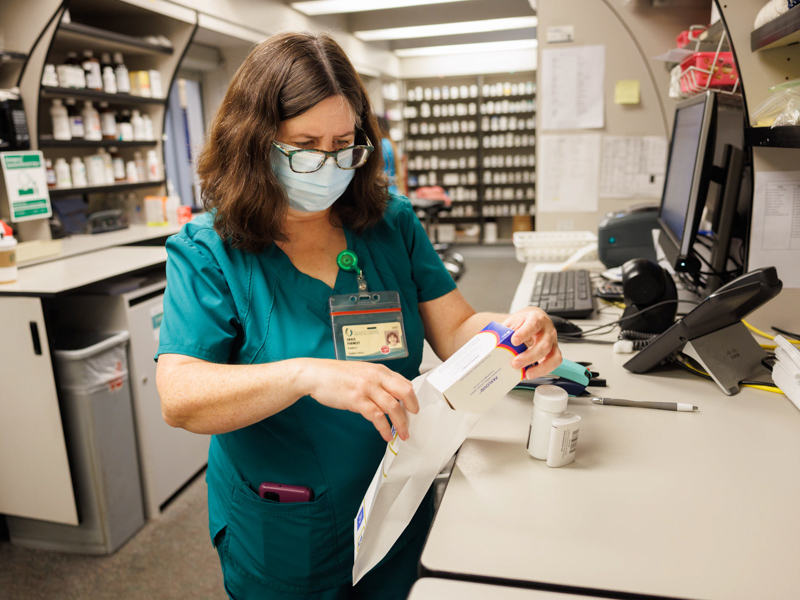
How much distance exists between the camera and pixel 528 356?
0.85 metres

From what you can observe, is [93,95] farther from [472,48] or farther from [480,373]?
[472,48]

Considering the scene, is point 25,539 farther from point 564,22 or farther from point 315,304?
point 564,22

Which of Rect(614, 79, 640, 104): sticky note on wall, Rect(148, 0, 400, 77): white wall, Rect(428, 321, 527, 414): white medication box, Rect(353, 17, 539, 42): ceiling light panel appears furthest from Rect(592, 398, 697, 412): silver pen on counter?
Rect(353, 17, 539, 42): ceiling light panel

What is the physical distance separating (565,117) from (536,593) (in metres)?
2.80

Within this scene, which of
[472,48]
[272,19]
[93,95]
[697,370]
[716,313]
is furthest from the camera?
[472,48]

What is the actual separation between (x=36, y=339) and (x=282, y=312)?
138 cm

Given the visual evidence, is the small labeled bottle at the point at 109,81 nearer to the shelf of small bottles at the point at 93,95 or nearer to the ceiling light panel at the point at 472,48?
the shelf of small bottles at the point at 93,95

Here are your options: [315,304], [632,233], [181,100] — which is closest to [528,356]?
[315,304]

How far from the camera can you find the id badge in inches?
41.9

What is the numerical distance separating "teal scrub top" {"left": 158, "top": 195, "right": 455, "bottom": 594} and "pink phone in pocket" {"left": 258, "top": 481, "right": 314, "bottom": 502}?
1cm

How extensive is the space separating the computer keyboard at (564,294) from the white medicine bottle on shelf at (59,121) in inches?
101

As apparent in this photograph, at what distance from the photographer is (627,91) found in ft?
9.61

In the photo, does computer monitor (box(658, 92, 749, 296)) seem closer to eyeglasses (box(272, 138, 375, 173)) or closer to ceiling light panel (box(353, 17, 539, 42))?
eyeglasses (box(272, 138, 375, 173))

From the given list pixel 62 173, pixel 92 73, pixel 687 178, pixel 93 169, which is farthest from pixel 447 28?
pixel 687 178
